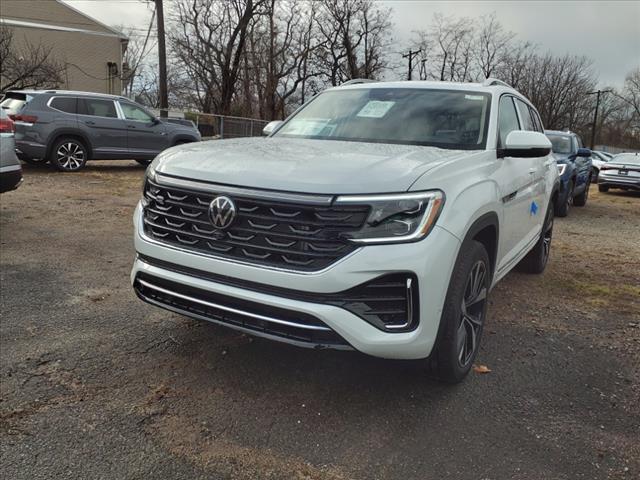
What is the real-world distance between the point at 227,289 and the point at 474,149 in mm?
1844

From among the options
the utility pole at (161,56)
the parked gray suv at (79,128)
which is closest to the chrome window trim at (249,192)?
the parked gray suv at (79,128)

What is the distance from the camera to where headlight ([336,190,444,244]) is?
236 cm

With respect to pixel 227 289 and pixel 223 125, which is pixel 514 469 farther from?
pixel 223 125

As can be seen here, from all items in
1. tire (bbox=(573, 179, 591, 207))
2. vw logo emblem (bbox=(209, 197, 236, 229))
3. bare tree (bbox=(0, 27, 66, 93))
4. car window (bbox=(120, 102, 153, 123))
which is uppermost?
bare tree (bbox=(0, 27, 66, 93))

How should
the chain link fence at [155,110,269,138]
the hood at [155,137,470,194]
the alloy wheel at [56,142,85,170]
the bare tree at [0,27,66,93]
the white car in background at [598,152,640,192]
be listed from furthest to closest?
Result: the chain link fence at [155,110,269,138]
the bare tree at [0,27,66,93]
the white car in background at [598,152,640,192]
the alloy wheel at [56,142,85,170]
the hood at [155,137,470,194]

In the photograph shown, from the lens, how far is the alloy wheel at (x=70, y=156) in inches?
455

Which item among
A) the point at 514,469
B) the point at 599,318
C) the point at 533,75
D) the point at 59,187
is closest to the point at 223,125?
the point at 59,187

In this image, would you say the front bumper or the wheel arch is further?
the wheel arch

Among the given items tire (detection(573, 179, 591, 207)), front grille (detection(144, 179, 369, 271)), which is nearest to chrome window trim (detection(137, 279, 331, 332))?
front grille (detection(144, 179, 369, 271))

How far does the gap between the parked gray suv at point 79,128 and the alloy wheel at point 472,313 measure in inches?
423

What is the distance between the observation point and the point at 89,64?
107 feet

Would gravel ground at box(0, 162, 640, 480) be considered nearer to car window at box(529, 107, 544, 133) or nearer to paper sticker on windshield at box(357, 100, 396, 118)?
paper sticker on windshield at box(357, 100, 396, 118)

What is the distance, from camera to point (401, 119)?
3.77 meters

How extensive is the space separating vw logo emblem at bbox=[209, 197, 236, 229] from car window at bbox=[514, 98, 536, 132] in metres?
3.13
